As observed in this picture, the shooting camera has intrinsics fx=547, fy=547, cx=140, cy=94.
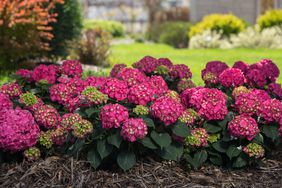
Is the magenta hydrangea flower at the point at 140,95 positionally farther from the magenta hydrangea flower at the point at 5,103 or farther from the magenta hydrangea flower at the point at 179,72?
the magenta hydrangea flower at the point at 5,103

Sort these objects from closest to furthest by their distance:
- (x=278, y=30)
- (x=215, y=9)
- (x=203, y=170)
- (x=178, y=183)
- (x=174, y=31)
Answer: (x=178, y=183) < (x=203, y=170) < (x=278, y=30) < (x=174, y=31) < (x=215, y=9)

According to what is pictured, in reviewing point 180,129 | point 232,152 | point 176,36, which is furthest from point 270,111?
point 176,36

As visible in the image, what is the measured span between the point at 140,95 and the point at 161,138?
0.38m

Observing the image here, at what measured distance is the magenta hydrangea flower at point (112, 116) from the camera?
3502 millimetres

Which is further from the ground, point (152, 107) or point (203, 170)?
point (152, 107)

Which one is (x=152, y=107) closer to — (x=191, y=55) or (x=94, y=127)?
(x=94, y=127)

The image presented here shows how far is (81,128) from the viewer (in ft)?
11.9

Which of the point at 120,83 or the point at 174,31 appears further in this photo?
the point at 174,31

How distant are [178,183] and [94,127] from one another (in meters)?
0.70

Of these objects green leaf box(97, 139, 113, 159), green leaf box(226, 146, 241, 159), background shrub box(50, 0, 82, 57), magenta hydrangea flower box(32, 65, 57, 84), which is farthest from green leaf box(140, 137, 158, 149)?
background shrub box(50, 0, 82, 57)

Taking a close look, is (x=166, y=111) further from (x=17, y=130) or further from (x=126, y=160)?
(x=17, y=130)

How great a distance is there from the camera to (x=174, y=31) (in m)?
17.6

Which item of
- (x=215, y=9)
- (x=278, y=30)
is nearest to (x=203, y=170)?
(x=278, y=30)

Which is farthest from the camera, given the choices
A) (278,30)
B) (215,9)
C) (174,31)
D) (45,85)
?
(215,9)
